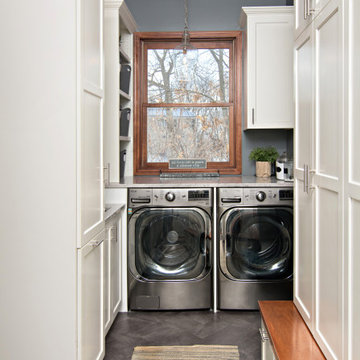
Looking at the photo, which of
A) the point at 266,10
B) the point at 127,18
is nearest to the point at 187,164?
the point at 127,18

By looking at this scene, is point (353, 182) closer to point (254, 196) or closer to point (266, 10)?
point (254, 196)

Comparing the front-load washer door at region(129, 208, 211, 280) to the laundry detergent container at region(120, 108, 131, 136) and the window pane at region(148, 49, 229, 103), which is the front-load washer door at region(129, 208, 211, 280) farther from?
the window pane at region(148, 49, 229, 103)

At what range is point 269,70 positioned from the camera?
Answer: 3.48m

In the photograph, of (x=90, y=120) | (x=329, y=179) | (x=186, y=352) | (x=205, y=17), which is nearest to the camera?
(x=329, y=179)

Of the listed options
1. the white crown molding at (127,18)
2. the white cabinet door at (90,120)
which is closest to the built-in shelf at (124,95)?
the white crown molding at (127,18)

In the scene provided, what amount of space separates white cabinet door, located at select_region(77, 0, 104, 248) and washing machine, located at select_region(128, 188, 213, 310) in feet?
3.07

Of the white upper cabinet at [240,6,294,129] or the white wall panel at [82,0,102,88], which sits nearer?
the white wall panel at [82,0,102,88]

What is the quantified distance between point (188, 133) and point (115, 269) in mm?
1565

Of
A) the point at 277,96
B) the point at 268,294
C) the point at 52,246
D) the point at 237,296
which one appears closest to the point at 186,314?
the point at 237,296

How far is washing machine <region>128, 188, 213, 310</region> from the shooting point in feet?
10.1

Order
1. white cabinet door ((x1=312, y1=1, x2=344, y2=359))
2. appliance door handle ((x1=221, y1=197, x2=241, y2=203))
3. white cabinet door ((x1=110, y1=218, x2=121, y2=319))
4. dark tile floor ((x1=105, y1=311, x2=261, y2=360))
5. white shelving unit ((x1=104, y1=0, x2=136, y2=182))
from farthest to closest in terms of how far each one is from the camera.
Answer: white shelving unit ((x1=104, y1=0, x2=136, y2=182)) < appliance door handle ((x1=221, y1=197, x2=241, y2=203)) < white cabinet door ((x1=110, y1=218, x2=121, y2=319)) < dark tile floor ((x1=105, y1=311, x2=261, y2=360)) < white cabinet door ((x1=312, y1=1, x2=344, y2=359))

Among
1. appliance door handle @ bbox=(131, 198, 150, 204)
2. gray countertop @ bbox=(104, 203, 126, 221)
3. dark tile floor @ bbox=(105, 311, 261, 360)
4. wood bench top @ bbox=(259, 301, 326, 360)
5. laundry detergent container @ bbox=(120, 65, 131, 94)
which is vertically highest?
laundry detergent container @ bbox=(120, 65, 131, 94)

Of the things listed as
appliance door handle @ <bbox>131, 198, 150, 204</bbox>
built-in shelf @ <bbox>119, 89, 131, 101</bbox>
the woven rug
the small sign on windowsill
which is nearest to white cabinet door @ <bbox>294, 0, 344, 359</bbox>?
the woven rug

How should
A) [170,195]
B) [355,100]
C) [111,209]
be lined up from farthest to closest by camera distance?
[170,195], [111,209], [355,100]
